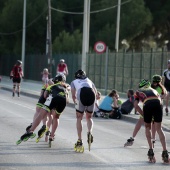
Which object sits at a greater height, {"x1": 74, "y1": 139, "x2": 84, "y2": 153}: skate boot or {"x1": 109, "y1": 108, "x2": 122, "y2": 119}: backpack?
{"x1": 74, "y1": 139, "x2": 84, "y2": 153}: skate boot

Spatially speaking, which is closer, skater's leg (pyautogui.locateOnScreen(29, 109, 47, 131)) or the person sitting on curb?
skater's leg (pyautogui.locateOnScreen(29, 109, 47, 131))

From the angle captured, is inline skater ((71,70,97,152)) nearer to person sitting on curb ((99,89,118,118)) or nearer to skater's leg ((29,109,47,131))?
skater's leg ((29,109,47,131))

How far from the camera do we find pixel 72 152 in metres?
14.2

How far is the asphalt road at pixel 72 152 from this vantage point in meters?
12.4

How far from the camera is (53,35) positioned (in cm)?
6322

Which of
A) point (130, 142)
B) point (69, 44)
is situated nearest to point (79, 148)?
point (130, 142)

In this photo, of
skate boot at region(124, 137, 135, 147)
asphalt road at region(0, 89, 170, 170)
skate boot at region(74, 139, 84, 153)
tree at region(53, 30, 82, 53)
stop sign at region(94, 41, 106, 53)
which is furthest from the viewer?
tree at region(53, 30, 82, 53)

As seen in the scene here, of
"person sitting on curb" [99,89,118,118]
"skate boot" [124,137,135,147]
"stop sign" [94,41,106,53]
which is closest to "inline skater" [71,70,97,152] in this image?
"skate boot" [124,137,135,147]

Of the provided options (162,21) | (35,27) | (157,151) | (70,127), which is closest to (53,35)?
(35,27)

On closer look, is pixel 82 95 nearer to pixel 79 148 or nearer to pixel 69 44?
pixel 79 148

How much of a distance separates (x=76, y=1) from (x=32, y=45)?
5.78 meters

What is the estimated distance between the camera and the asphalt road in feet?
40.7

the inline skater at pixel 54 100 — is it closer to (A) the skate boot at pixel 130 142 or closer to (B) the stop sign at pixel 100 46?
(A) the skate boot at pixel 130 142

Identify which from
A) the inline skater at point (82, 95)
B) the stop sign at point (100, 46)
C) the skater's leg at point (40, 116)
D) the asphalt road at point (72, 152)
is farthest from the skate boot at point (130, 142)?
the stop sign at point (100, 46)
